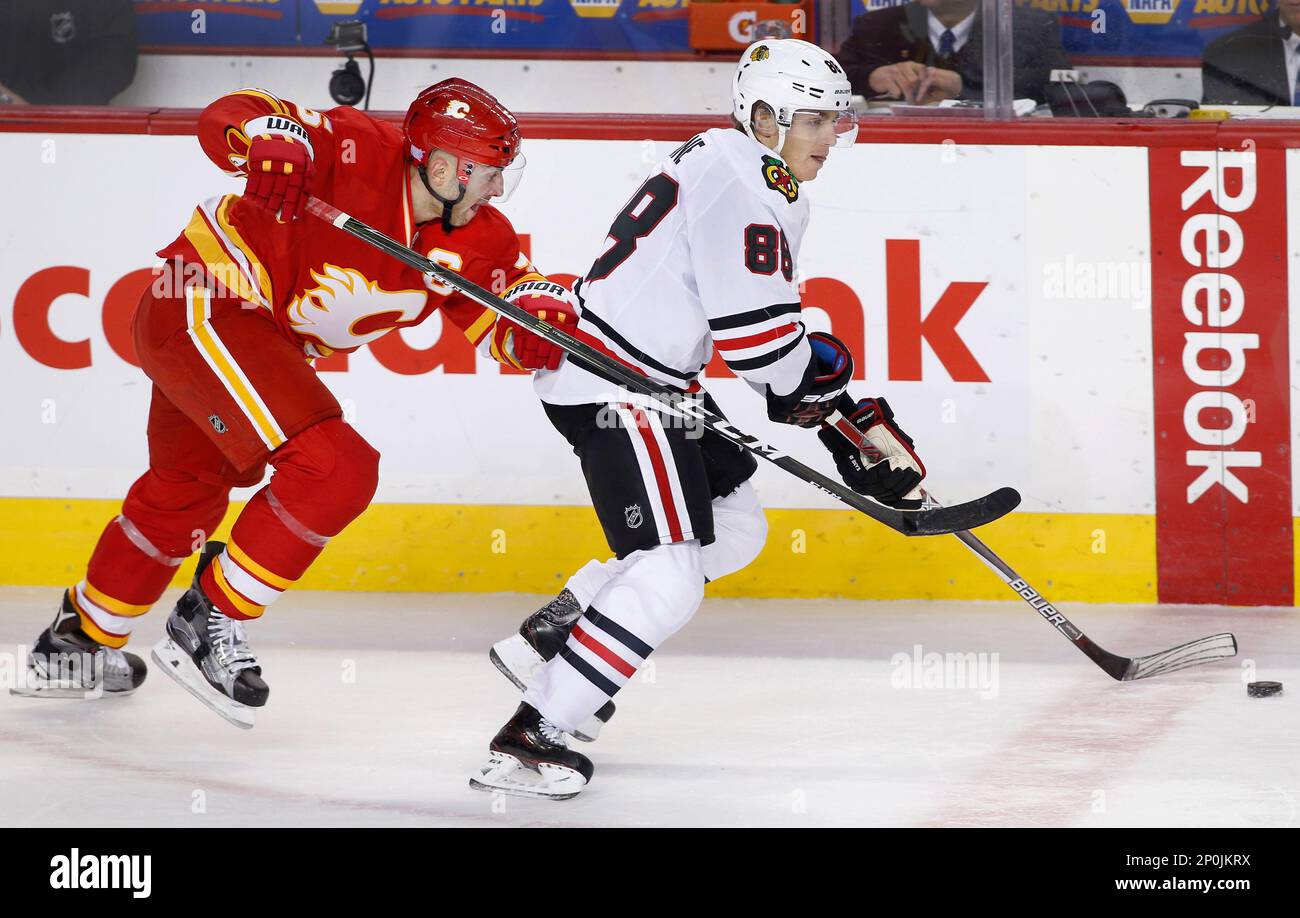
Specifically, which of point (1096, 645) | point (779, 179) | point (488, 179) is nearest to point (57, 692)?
point (488, 179)

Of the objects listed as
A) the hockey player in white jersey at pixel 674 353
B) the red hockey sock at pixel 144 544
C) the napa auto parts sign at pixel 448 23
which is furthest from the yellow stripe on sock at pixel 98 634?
the napa auto parts sign at pixel 448 23

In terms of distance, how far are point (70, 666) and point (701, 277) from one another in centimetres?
152

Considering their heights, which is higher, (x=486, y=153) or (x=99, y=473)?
(x=486, y=153)

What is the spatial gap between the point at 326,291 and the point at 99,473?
5.11ft

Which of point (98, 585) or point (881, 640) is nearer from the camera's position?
point (98, 585)

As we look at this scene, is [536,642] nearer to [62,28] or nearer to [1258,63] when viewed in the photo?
[62,28]

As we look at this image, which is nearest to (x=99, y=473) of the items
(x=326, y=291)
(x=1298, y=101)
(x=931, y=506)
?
(x=326, y=291)

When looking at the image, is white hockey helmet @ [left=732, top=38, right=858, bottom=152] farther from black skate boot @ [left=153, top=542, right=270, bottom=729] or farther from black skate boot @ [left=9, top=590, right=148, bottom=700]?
black skate boot @ [left=9, top=590, right=148, bottom=700]

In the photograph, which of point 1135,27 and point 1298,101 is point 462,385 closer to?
point 1135,27

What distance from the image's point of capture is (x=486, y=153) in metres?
2.79

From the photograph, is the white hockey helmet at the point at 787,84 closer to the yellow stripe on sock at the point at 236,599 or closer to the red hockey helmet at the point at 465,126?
the red hockey helmet at the point at 465,126
